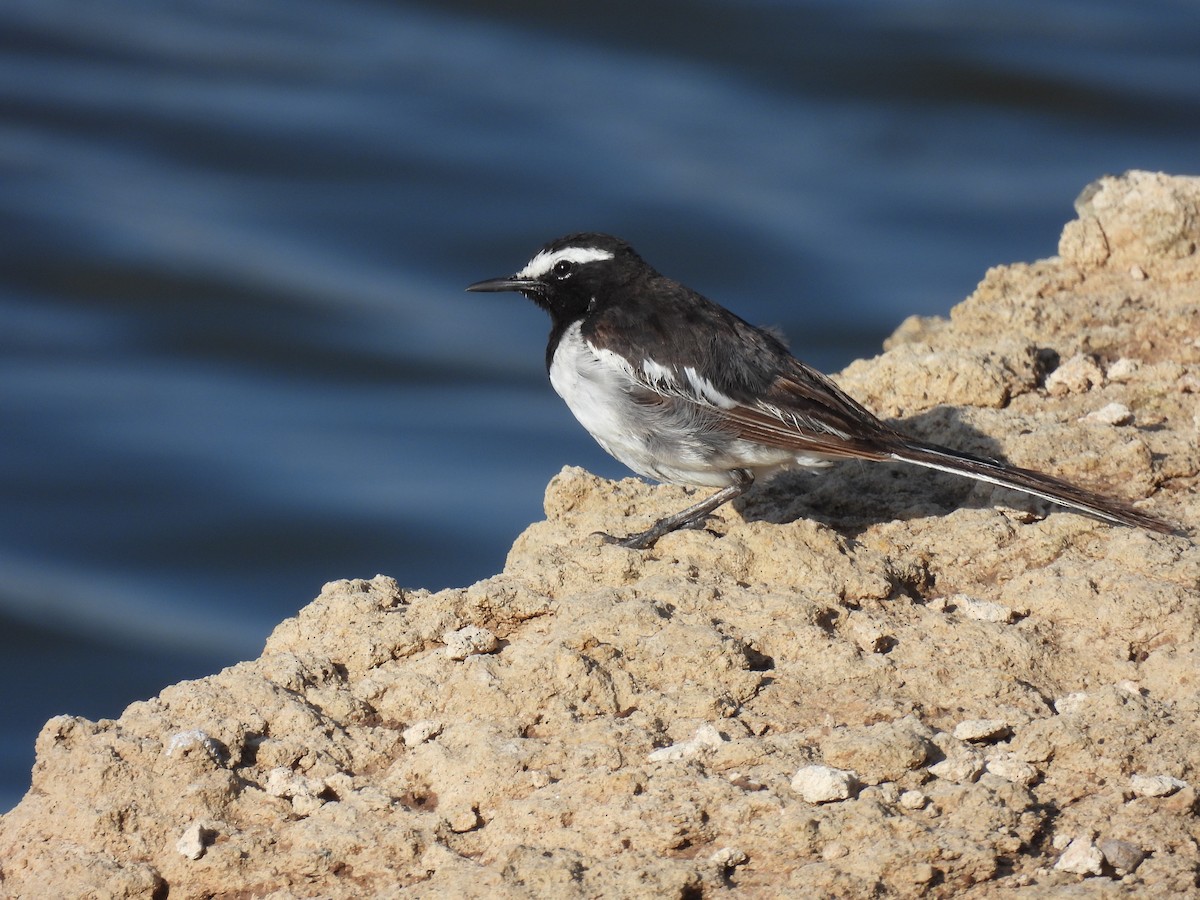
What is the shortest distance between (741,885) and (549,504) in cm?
284

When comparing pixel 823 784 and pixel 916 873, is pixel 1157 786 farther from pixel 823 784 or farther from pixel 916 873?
pixel 823 784

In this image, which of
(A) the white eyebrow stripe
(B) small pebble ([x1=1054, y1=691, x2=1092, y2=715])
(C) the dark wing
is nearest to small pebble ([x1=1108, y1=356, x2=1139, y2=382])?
(C) the dark wing

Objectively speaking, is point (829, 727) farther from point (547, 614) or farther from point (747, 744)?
point (547, 614)

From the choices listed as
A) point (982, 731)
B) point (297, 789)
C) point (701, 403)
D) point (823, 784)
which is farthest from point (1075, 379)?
point (297, 789)

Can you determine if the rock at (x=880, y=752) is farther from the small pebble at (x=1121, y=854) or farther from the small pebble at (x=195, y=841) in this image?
the small pebble at (x=195, y=841)

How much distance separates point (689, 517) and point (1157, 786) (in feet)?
8.01

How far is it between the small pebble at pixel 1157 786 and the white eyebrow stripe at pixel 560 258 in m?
3.82

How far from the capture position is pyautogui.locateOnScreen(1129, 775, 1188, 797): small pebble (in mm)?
4254

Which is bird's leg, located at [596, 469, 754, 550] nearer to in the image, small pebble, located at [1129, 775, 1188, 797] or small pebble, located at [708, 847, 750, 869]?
small pebble, located at [708, 847, 750, 869]

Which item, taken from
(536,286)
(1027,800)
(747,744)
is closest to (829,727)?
(747,744)

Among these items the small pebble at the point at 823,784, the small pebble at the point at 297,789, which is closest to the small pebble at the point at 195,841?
the small pebble at the point at 297,789

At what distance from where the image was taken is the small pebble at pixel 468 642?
5164 millimetres

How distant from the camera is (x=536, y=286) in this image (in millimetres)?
7504

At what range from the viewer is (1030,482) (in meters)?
5.86
